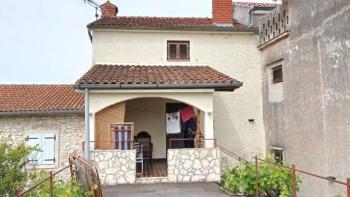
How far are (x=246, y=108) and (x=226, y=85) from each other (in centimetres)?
393

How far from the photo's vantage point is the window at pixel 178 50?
16891 millimetres

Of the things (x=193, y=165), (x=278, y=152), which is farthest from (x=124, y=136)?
(x=278, y=152)

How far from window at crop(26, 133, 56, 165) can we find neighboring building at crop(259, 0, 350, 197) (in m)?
9.52

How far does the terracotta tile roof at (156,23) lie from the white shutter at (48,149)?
512 centimetres

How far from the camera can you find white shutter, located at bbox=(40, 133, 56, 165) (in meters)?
16.1

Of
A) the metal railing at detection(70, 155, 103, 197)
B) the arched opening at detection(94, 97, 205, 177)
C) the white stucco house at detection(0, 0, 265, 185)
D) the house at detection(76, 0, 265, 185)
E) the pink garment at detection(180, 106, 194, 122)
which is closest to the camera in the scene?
the metal railing at detection(70, 155, 103, 197)

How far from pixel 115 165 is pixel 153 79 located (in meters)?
3.34

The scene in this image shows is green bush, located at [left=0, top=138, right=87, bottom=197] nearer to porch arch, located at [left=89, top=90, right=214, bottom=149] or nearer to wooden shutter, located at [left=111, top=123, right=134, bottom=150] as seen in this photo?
porch arch, located at [left=89, top=90, right=214, bottom=149]

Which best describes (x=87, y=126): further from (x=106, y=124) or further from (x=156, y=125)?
(x=156, y=125)

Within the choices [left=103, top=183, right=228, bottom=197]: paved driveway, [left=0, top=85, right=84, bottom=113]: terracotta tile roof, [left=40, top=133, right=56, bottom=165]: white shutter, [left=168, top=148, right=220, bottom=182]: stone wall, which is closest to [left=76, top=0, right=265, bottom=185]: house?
[left=168, top=148, right=220, bottom=182]: stone wall

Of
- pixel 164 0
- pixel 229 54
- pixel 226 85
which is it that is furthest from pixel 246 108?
pixel 164 0

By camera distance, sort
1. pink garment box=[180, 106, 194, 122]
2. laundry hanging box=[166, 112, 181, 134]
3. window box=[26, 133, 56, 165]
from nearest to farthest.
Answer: pink garment box=[180, 106, 194, 122], laundry hanging box=[166, 112, 181, 134], window box=[26, 133, 56, 165]

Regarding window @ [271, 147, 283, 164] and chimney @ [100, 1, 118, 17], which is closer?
window @ [271, 147, 283, 164]

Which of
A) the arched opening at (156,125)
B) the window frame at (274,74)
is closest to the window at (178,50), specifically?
the arched opening at (156,125)
